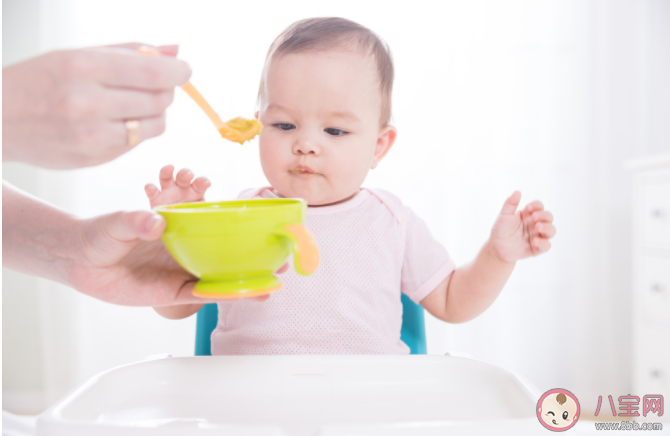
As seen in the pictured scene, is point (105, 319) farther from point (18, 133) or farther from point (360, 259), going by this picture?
point (18, 133)

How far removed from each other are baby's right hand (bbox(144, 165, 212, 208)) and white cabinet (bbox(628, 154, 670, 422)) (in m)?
1.29

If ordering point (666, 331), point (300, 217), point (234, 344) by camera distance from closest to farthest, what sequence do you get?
point (300, 217)
point (234, 344)
point (666, 331)

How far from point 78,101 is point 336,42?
644 mm

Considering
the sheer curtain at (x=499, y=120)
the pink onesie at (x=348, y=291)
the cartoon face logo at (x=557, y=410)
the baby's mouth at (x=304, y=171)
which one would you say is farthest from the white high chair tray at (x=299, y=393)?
the sheer curtain at (x=499, y=120)

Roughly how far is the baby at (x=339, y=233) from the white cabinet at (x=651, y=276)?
33.8 inches

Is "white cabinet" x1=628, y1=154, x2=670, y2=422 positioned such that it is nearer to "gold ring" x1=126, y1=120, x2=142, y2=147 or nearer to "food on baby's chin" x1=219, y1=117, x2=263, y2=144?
"food on baby's chin" x1=219, y1=117, x2=263, y2=144

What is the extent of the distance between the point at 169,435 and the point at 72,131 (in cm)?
30

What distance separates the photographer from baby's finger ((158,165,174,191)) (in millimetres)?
907

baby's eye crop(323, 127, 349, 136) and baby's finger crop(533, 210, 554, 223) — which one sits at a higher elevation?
baby's eye crop(323, 127, 349, 136)

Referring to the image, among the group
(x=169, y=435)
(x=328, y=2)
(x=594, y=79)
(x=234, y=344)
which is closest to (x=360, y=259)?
(x=234, y=344)

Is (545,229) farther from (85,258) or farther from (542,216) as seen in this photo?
(85,258)

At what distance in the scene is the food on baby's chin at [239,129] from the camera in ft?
2.56

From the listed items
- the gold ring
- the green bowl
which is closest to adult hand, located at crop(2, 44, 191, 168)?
the gold ring

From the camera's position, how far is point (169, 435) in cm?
49
